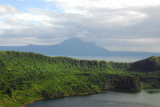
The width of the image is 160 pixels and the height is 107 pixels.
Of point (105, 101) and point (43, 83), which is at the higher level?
point (43, 83)

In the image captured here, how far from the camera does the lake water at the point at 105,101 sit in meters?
120

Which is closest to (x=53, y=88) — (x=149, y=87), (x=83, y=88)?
(x=83, y=88)

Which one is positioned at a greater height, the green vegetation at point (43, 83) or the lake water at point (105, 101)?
the green vegetation at point (43, 83)

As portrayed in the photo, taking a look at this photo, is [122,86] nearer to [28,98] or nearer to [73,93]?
[73,93]

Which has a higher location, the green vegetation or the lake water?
the green vegetation

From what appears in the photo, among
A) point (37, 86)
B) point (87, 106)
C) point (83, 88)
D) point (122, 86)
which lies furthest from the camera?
point (122, 86)

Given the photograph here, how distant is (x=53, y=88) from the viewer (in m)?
140

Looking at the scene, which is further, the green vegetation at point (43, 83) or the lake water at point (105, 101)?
the green vegetation at point (43, 83)

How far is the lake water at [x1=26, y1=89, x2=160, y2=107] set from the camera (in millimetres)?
119512

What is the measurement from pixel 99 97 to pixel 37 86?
47.1 m

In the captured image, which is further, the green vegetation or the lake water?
the green vegetation

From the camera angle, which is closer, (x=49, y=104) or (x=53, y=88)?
(x=49, y=104)

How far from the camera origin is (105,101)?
129250mm

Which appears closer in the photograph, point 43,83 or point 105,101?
point 105,101
